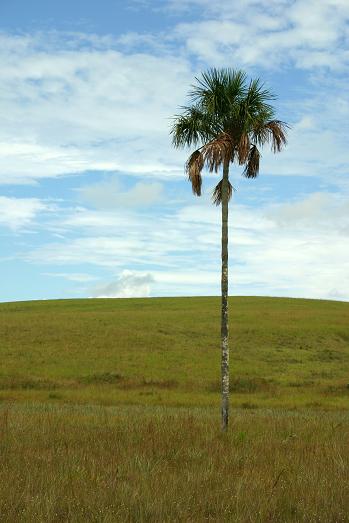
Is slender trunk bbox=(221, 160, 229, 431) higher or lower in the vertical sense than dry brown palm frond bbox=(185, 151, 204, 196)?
lower

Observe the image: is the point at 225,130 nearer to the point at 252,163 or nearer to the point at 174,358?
the point at 252,163

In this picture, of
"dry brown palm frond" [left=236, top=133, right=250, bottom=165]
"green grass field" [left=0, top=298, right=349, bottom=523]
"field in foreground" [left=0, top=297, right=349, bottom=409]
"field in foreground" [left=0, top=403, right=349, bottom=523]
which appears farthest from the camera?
"field in foreground" [left=0, top=297, right=349, bottom=409]

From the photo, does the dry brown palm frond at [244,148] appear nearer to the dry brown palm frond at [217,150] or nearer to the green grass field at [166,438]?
the dry brown palm frond at [217,150]

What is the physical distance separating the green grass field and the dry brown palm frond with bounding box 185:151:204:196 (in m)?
8.10

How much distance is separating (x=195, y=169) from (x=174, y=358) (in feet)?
97.8

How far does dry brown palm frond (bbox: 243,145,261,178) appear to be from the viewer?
23.7m

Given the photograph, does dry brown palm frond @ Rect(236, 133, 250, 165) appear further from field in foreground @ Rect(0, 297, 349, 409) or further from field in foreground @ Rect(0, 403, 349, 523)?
field in foreground @ Rect(0, 297, 349, 409)

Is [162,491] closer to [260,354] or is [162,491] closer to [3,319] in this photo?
[260,354]

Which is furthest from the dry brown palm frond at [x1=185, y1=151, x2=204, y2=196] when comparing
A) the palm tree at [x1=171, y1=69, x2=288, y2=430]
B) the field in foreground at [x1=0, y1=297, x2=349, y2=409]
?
the field in foreground at [x1=0, y1=297, x2=349, y2=409]

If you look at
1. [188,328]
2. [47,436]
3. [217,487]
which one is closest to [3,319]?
[188,328]

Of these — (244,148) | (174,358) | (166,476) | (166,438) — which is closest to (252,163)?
(244,148)

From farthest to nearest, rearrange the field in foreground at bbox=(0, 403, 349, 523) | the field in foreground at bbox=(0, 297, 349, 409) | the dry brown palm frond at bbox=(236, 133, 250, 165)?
the field in foreground at bbox=(0, 297, 349, 409)
the dry brown palm frond at bbox=(236, 133, 250, 165)
the field in foreground at bbox=(0, 403, 349, 523)

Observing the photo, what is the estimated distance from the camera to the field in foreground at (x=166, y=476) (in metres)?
8.38

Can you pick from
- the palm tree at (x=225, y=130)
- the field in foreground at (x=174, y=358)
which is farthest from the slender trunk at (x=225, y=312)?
the field in foreground at (x=174, y=358)
